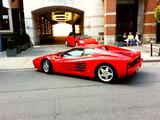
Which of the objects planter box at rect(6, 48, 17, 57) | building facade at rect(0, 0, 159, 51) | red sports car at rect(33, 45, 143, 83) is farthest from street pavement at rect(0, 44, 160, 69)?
building facade at rect(0, 0, 159, 51)

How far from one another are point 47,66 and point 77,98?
3.43m

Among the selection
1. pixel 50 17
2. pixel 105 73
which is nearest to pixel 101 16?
pixel 105 73

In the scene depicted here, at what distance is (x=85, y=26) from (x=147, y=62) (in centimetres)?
1286

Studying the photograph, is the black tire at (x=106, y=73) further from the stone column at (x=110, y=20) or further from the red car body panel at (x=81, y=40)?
the stone column at (x=110, y=20)

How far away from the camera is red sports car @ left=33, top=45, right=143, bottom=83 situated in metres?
6.48

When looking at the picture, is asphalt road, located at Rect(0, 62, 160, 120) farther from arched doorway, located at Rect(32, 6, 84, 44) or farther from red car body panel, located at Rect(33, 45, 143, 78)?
arched doorway, located at Rect(32, 6, 84, 44)

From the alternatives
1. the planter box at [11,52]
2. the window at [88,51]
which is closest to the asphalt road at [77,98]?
the window at [88,51]

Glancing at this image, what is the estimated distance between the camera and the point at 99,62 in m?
6.75

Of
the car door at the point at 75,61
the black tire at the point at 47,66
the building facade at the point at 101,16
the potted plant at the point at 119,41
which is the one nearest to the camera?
the car door at the point at 75,61

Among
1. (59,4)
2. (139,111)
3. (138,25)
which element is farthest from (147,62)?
(59,4)

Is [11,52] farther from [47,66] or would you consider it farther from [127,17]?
[127,17]

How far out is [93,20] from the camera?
21.9 meters

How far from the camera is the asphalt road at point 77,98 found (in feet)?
14.0

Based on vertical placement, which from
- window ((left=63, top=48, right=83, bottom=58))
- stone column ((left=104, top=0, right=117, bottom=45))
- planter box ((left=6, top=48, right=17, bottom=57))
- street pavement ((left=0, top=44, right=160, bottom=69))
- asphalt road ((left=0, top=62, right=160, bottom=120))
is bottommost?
asphalt road ((left=0, top=62, right=160, bottom=120))
